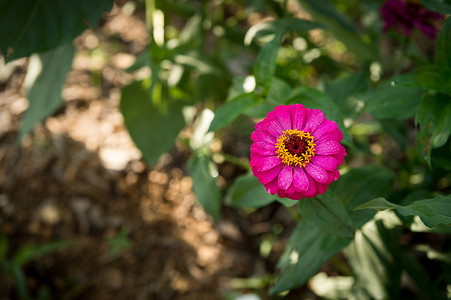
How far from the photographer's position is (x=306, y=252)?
3.28 ft

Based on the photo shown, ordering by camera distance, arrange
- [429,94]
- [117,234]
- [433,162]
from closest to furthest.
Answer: [429,94] < [433,162] < [117,234]

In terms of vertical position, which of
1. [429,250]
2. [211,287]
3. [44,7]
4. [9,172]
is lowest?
[211,287]

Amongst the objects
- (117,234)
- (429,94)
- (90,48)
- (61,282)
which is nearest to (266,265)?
(117,234)

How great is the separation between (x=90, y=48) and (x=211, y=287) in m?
1.46

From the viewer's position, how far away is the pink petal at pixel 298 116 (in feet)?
2.56

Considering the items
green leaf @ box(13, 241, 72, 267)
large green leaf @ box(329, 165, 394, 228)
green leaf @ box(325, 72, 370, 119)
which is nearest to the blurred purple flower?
green leaf @ box(325, 72, 370, 119)

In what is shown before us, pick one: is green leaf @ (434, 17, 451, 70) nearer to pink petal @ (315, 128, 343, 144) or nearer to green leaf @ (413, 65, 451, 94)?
green leaf @ (413, 65, 451, 94)

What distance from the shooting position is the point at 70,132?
1974 mm

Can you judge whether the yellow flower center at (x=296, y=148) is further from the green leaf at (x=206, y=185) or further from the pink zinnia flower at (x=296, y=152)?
the green leaf at (x=206, y=185)

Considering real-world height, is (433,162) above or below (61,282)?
above

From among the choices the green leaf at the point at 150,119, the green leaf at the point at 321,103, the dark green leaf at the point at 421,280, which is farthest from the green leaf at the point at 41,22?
the dark green leaf at the point at 421,280

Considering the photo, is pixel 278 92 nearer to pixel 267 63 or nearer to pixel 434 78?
pixel 267 63

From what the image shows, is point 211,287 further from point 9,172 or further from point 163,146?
point 9,172

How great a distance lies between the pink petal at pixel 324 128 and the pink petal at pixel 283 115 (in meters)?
0.06
